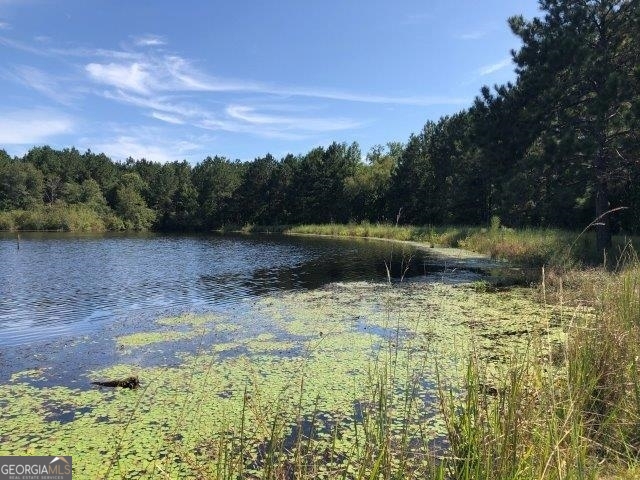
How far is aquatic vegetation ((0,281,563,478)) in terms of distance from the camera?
3375 mm

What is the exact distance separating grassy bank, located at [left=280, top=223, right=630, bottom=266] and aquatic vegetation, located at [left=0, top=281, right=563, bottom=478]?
2.34 metres

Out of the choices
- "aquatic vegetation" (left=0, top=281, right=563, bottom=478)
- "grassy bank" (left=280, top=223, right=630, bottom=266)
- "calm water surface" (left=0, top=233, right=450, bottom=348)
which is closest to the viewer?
"aquatic vegetation" (left=0, top=281, right=563, bottom=478)

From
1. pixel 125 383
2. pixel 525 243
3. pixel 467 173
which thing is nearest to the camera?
pixel 125 383

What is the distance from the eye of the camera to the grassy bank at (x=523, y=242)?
1484 cm

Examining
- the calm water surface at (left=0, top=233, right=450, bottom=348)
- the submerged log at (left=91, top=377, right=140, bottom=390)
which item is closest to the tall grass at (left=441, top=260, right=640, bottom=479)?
the calm water surface at (left=0, top=233, right=450, bottom=348)

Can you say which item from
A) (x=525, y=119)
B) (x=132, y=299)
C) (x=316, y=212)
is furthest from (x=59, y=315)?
(x=316, y=212)

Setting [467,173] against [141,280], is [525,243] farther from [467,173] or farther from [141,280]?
[467,173]

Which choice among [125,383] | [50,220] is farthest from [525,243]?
[50,220]

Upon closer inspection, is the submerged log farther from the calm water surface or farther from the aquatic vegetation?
the calm water surface

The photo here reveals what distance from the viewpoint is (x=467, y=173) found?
3834 cm
